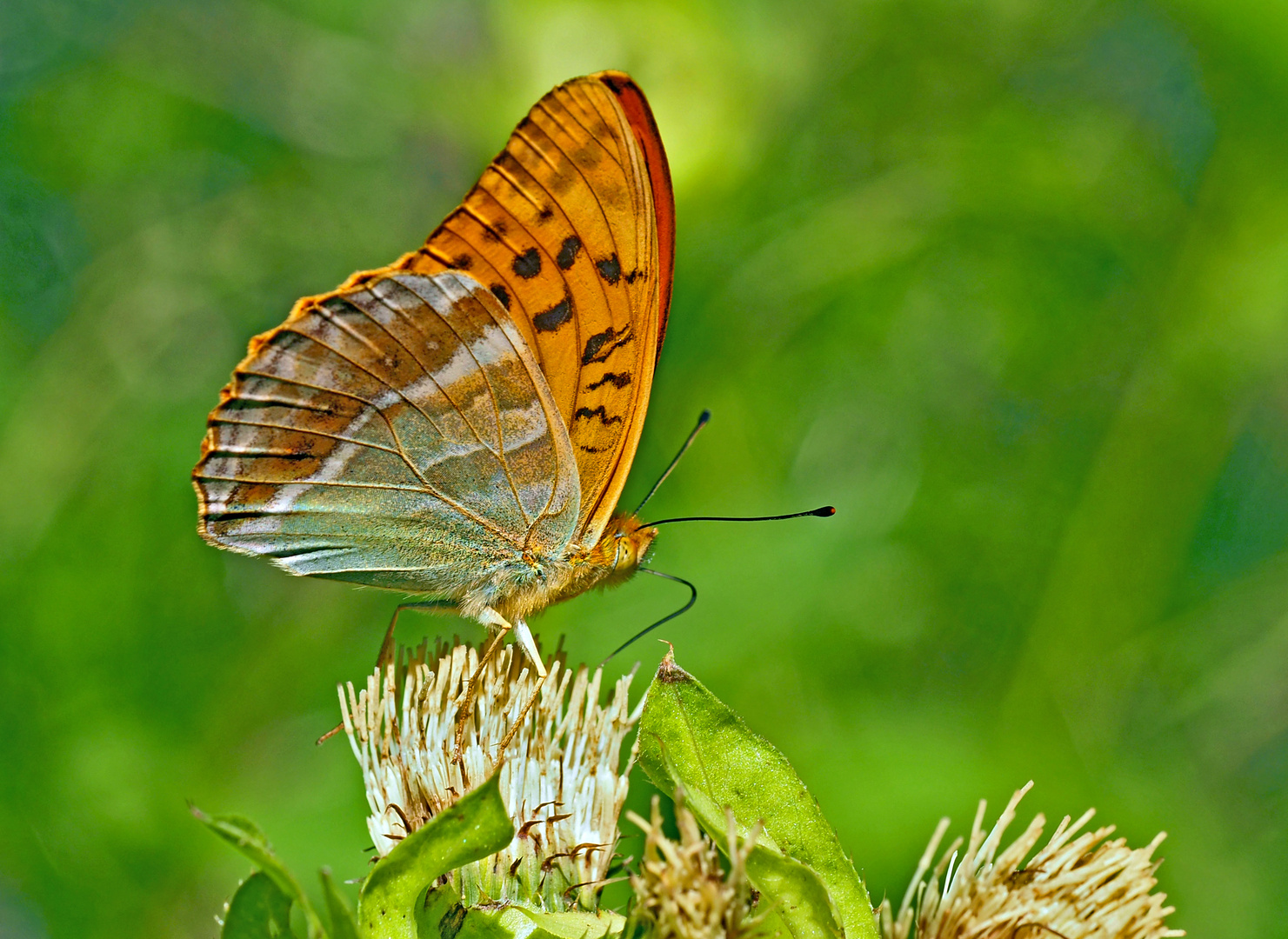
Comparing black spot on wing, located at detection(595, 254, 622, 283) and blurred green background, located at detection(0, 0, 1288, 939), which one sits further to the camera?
blurred green background, located at detection(0, 0, 1288, 939)

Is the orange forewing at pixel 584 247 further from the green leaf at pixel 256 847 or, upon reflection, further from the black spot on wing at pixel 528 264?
the green leaf at pixel 256 847

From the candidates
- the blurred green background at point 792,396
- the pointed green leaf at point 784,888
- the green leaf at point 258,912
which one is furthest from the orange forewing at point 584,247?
the green leaf at point 258,912

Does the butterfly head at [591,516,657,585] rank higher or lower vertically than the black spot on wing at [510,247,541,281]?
lower

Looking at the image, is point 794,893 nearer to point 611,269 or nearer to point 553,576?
point 553,576

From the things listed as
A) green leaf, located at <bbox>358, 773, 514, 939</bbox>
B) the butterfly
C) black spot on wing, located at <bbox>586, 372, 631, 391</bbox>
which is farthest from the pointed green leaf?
black spot on wing, located at <bbox>586, 372, 631, 391</bbox>

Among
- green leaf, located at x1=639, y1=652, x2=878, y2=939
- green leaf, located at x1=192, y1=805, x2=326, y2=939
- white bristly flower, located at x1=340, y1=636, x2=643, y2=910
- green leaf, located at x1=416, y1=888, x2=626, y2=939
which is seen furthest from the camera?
white bristly flower, located at x1=340, y1=636, x2=643, y2=910

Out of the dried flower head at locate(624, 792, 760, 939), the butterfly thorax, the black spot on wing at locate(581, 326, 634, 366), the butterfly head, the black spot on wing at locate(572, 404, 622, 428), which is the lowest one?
the dried flower head at locate(624, 792, 760, 939)

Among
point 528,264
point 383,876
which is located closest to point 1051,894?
point 383,876

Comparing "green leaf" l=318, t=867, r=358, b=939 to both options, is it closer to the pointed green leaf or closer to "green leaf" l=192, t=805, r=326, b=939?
"green leaf" l=192, t=805, r=326, b=939
